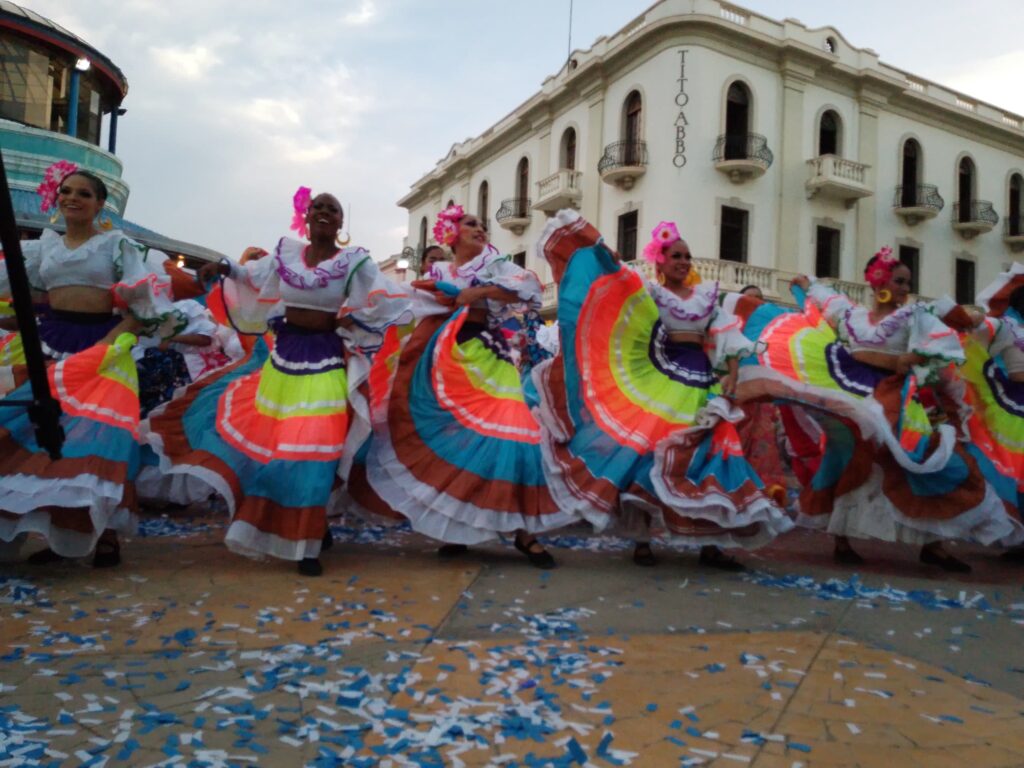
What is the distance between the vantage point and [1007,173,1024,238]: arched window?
24.3 meters

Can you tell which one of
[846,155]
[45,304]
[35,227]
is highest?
[846,155]

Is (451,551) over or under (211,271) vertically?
under

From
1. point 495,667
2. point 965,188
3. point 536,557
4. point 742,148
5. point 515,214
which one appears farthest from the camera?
point 515,214

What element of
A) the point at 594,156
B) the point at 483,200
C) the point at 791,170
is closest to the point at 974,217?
the point at 791,170

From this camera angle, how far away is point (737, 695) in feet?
7.50

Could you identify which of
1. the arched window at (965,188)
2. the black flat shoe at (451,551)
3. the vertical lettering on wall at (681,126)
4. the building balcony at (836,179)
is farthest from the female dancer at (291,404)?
the arched window at (965,188)

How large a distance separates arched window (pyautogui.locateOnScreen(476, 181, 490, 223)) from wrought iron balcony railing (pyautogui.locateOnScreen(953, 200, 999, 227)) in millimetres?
13283

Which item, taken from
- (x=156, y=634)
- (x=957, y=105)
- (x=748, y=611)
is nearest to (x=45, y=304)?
(x=156, y=634)

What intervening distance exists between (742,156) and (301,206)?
16.8m

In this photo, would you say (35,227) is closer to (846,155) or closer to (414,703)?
(414,703)

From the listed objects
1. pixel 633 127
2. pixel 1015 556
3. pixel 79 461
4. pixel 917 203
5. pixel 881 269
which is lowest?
pixel 1015 556

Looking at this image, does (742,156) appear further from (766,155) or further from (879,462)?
(879,462)

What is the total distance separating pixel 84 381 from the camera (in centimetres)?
368

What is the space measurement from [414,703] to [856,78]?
2175 cm
